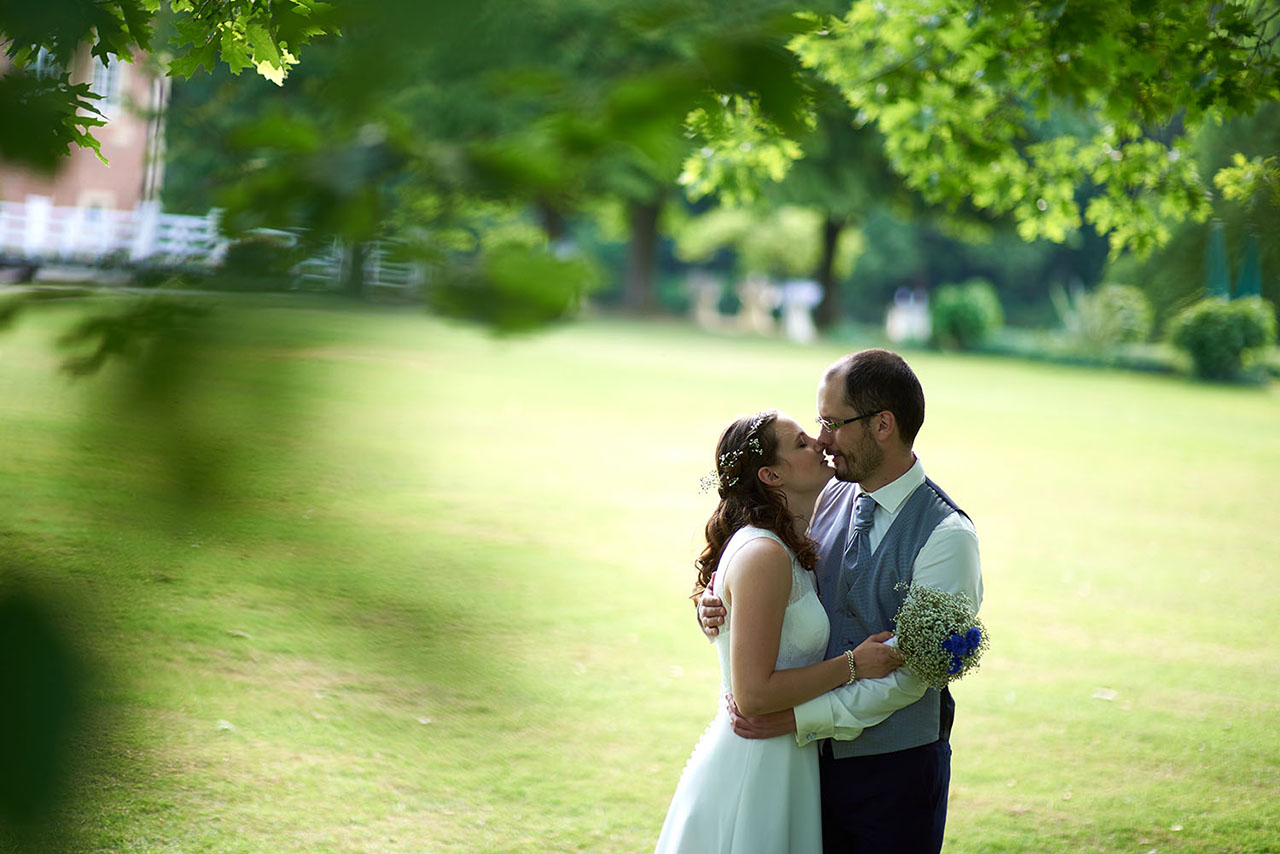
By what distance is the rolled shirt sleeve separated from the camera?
3.04 metres

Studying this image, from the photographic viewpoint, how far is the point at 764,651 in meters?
3.09

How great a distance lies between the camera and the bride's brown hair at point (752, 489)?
128 inches

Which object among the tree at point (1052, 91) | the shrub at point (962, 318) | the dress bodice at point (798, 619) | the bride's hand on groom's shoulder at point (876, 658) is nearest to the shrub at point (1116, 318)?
the shrub at point (962, 318)

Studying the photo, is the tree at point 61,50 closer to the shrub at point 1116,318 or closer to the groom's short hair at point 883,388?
the groom's short hair at point 883,388

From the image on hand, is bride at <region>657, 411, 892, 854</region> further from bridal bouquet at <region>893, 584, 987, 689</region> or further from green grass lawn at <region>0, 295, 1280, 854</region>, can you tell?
green grass lawn at <region>0, 295, 1280, 854</region>

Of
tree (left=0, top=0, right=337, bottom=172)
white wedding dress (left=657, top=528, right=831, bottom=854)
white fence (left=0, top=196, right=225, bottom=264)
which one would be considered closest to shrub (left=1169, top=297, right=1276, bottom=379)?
white wedding dress (left=657, top=528, right=831, bottom=854)

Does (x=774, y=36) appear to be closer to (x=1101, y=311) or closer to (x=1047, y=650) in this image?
(x=1047, y=650)

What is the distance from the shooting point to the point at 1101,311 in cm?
3259

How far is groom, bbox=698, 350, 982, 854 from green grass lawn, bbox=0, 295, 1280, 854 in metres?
0.71

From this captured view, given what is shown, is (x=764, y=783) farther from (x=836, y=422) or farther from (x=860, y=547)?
(x=836, y=422)

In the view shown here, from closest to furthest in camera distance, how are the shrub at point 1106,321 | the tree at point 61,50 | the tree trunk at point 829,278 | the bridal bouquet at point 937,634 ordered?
the tree at point 61,50
the bridal bouquet at point 937,634
the shrub at point 1106,321
the tree trunk at point 829,278

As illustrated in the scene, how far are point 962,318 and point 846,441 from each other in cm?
3354

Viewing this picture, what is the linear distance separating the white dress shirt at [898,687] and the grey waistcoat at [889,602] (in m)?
0.04

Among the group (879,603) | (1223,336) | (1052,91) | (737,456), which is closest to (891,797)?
(879,603)
